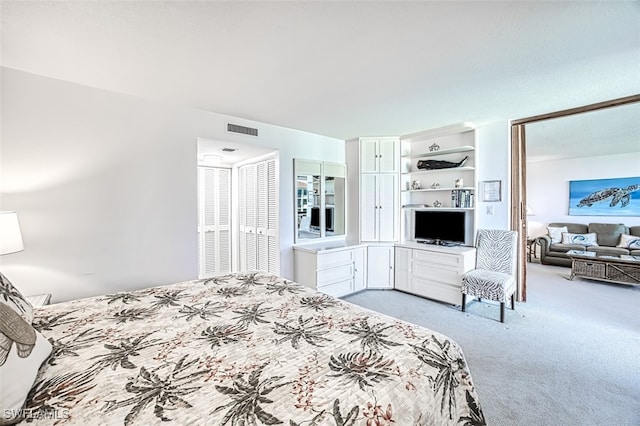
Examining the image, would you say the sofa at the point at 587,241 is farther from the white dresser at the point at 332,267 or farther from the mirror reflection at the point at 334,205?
the mirror reflection at the point at 334,205

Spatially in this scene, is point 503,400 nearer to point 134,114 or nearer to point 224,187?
point 134,114

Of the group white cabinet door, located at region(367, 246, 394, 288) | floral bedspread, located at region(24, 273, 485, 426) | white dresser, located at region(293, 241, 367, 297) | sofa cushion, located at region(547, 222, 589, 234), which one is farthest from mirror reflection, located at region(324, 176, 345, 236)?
sofa cushion, located at region(547, 222, 589, 234)

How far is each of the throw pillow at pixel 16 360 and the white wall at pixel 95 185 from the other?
5.71ft

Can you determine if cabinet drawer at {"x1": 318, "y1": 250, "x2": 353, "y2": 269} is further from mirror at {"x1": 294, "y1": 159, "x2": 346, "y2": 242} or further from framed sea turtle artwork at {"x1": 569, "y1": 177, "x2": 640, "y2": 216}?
framed sea turtle artwork at {"x1": 569, "y1": 177, "x2": 640, "y2": 216}

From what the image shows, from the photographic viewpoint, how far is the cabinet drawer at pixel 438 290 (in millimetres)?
3598

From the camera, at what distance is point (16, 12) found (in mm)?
1580

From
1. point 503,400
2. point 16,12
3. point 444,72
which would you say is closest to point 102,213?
point 16,12

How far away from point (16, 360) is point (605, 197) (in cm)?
858

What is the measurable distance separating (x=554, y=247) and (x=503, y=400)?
5.34m

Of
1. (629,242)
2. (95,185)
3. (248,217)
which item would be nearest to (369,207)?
(248,217)

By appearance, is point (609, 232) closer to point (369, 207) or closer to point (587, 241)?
point (587, 241)

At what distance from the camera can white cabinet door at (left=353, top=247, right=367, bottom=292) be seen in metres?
4.16

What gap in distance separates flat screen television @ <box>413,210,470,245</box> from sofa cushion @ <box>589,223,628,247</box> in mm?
3964

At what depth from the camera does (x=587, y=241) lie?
18.6ft
